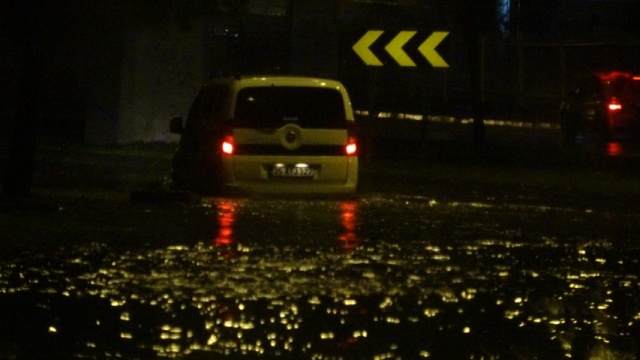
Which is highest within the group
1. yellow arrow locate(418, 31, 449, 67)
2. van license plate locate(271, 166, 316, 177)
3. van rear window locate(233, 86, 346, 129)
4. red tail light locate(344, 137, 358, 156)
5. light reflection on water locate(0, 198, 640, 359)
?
yellow arrow locate(418, 31, 449, 67)

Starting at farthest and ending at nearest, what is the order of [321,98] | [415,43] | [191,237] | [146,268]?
1. [415,43]
2. [321,98]
3. [191,237]
4. [146,268]

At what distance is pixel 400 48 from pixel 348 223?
993 cm

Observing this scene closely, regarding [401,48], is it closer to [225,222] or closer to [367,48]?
[367,48]

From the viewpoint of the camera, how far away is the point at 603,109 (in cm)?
3522

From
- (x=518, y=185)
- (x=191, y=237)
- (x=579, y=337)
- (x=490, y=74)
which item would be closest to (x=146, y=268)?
(x=191, y=237)

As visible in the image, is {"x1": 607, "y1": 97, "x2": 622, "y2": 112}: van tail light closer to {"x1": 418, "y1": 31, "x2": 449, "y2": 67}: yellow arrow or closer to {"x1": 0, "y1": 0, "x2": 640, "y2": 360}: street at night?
{"x1": 0, "y1": 0, "x2": 640, "y2": 360}: street at night

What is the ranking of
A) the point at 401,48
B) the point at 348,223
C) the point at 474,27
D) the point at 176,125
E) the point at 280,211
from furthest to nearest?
the point at 474,27, the point at 401,48, the point at 176,125, the point at 280,211, the point at 348,223

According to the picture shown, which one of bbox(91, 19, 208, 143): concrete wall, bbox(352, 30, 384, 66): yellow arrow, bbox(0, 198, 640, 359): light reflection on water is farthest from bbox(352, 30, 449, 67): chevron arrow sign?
bbox(0, 198, 640, 359): light reflection on water

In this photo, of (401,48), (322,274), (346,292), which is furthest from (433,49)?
(346,292)

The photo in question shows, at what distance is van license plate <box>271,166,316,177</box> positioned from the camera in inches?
735

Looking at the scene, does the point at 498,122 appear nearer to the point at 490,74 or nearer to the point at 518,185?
the point at 490,74

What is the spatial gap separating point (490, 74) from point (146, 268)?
38367mm

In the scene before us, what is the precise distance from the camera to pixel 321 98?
62.1 ft

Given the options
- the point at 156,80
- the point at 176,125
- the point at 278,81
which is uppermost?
the point at 278,81
